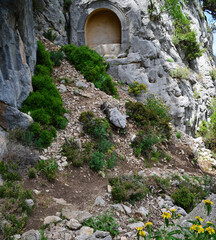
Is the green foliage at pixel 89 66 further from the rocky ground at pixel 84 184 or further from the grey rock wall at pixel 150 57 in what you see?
the grey rock wall at pixel 150 57

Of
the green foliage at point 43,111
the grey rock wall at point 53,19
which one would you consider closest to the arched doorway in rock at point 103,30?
the grey rock wall at point 53,19

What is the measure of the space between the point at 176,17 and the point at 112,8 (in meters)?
4.89

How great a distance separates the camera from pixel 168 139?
28.2 ft

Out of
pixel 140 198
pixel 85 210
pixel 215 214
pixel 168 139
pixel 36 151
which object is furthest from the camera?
pixel 168 139

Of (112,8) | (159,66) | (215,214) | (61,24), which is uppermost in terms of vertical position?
(112,8)

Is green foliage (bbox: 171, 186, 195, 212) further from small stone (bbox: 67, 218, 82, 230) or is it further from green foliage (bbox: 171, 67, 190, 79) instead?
green foliage (bbox: 171, 67, 190, 79)

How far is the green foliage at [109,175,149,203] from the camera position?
4.39m

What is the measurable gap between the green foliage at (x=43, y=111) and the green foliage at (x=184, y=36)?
1139 cm

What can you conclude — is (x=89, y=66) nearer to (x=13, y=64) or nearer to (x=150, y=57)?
(x=13, y=64)

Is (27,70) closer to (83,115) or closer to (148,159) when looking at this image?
(83,115)

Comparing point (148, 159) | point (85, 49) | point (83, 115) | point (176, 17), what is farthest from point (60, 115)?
point (176, 17)

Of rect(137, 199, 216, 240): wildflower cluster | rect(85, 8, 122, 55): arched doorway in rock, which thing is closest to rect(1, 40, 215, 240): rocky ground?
rect(137, 199, 216, 240): wildflower cluster

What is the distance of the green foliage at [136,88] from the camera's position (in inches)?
467

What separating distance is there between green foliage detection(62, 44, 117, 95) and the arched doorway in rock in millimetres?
4818
